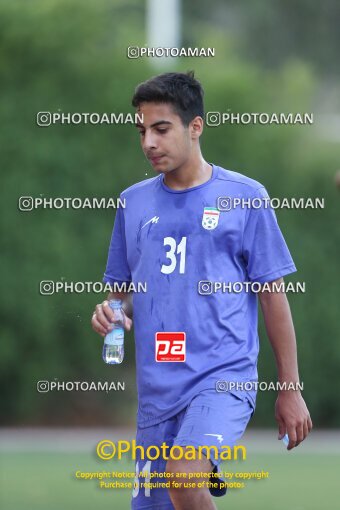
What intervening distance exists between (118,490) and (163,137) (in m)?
4.06

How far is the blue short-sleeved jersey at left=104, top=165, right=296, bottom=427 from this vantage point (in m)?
4.45

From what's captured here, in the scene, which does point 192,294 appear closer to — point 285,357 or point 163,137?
point 285,357

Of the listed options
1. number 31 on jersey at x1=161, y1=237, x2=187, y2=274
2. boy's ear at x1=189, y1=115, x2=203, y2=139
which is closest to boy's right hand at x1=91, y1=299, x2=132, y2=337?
number 31 on jersey at x1=161, y1=237, x2=187, y2=274

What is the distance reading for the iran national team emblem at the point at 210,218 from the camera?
14.8 feet

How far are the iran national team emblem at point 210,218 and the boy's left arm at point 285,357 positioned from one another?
32 cm

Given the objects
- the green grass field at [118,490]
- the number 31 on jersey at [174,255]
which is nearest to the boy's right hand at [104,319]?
the number 31 on jersey at [174,255]

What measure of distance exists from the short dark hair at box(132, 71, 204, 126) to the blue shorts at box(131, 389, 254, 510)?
3.49 feet

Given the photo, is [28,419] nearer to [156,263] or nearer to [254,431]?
[254,431]

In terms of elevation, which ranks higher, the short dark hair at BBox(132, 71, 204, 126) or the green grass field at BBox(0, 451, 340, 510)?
the short dark hair at BBox(132, 71, 204, 126)

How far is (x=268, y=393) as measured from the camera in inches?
456

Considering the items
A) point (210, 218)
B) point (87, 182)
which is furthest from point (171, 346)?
point (87, 182)

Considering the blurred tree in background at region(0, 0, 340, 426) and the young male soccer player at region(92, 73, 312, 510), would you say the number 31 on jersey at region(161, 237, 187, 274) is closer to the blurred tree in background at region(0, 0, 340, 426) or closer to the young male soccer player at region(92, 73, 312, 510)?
the young male soccer player at region(92, 73, 312, 510)

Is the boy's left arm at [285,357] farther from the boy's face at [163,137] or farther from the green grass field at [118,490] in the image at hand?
the green grass field at [118,490]

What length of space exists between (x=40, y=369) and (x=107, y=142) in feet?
7.19
